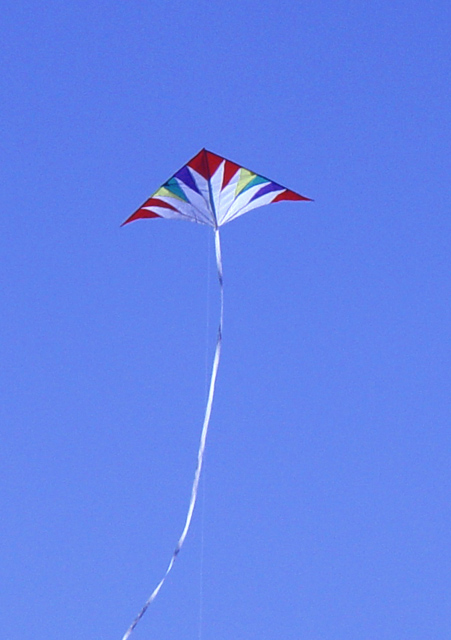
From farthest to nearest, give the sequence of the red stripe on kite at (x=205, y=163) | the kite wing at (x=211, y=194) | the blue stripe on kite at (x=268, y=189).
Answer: the blue stripe on kite at (x=268, y=189) → the kite wing at (x=211, y=194) → the red stripe on kite at (x=205, y=163)

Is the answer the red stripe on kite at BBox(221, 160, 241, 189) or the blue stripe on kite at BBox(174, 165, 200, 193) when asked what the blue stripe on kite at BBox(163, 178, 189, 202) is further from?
the red stripe on kite at BBox(221, 160, 241, 189)

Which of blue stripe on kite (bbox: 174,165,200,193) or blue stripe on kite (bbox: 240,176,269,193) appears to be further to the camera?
blue stripe on kite (bbox: 240,176,269,193)

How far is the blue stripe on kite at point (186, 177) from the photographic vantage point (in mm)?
17250

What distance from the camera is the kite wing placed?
682 inches

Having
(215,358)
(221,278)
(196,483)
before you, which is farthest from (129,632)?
(221,278)

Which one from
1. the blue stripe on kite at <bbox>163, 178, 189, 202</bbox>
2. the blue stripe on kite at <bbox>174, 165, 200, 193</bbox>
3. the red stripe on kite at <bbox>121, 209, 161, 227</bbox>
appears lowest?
the red stripe on kite at <bbox>121, 209, 161, 227</bbox>

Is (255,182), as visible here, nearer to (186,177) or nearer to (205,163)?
(205,163)

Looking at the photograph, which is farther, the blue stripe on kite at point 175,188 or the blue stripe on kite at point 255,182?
the blue stripe on kite at point 255,182

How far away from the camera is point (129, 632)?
14438 mm

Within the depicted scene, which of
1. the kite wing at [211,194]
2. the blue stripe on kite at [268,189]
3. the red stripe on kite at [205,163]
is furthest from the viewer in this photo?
the blue stripe on kite at [268,189]

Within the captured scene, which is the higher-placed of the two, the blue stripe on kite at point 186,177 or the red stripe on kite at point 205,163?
the red stripe on kite at point 205,163

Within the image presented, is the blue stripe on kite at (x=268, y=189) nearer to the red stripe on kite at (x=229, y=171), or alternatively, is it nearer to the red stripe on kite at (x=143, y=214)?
the red stripe on kite at (x=229, y=171)

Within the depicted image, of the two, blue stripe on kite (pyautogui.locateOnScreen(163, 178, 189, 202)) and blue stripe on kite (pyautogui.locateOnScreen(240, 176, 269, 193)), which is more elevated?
blue stripe on kite (pyautogui.locateOnScreen(240, 176, 269, 193))

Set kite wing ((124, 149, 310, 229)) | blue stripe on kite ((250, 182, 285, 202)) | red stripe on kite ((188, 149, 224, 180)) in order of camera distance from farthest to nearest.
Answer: blue stripe on kite ((250, 182, 285, 202)), kite wing ((124, 149, 310, 229)), red stripe on kite ((188, 149, 224, 180))
